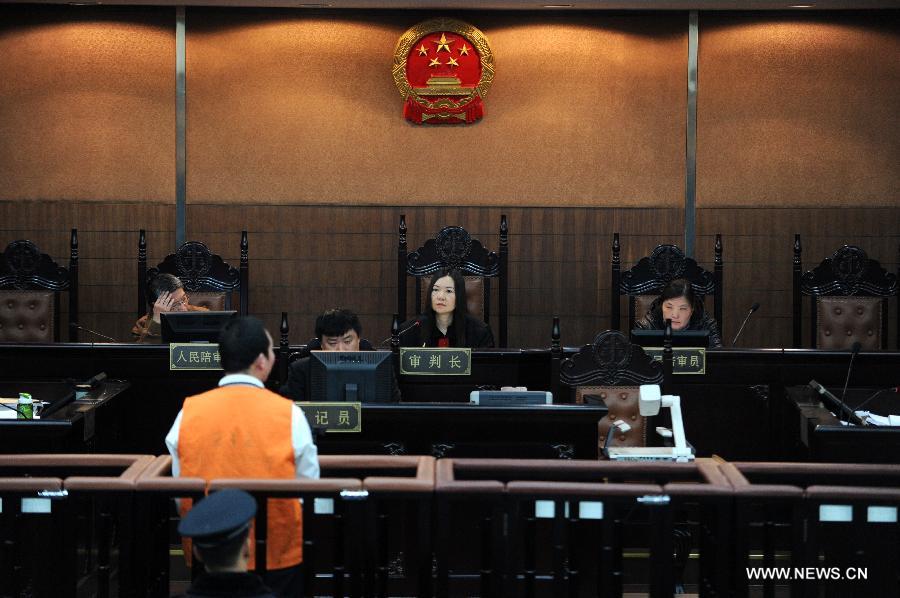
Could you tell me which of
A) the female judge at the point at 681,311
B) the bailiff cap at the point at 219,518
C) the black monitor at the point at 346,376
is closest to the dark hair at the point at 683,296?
the female judge at the point at 681,311

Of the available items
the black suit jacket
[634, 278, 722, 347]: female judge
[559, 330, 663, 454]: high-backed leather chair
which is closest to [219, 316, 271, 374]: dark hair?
[559, 330, 663, 454]: high-backed leather chair

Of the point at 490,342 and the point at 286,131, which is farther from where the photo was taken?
the point at 286,131

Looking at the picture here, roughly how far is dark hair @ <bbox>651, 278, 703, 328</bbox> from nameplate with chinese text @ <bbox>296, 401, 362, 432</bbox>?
2127 millimetres

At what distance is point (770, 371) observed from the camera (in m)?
5.15

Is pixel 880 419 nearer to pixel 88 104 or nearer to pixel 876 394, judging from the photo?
pixel 876 394

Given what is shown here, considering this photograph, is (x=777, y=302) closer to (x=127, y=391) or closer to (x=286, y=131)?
(x=286, y=131)

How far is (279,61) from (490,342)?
2.69 meters

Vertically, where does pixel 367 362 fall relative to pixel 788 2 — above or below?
below

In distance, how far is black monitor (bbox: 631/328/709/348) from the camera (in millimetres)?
5051

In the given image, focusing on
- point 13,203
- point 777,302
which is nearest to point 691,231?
point 777,302

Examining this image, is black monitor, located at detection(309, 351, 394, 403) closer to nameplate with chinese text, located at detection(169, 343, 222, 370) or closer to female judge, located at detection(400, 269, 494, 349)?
nameplate with chinese text, located at detection(169, 343, 222, 370)

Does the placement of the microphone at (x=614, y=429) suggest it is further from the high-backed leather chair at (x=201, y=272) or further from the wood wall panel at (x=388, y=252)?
the wood wall panel at (x=388, y=252)

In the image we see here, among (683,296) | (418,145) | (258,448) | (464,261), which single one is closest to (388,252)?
(418,145)

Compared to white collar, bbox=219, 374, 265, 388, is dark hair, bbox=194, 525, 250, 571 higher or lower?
lower
